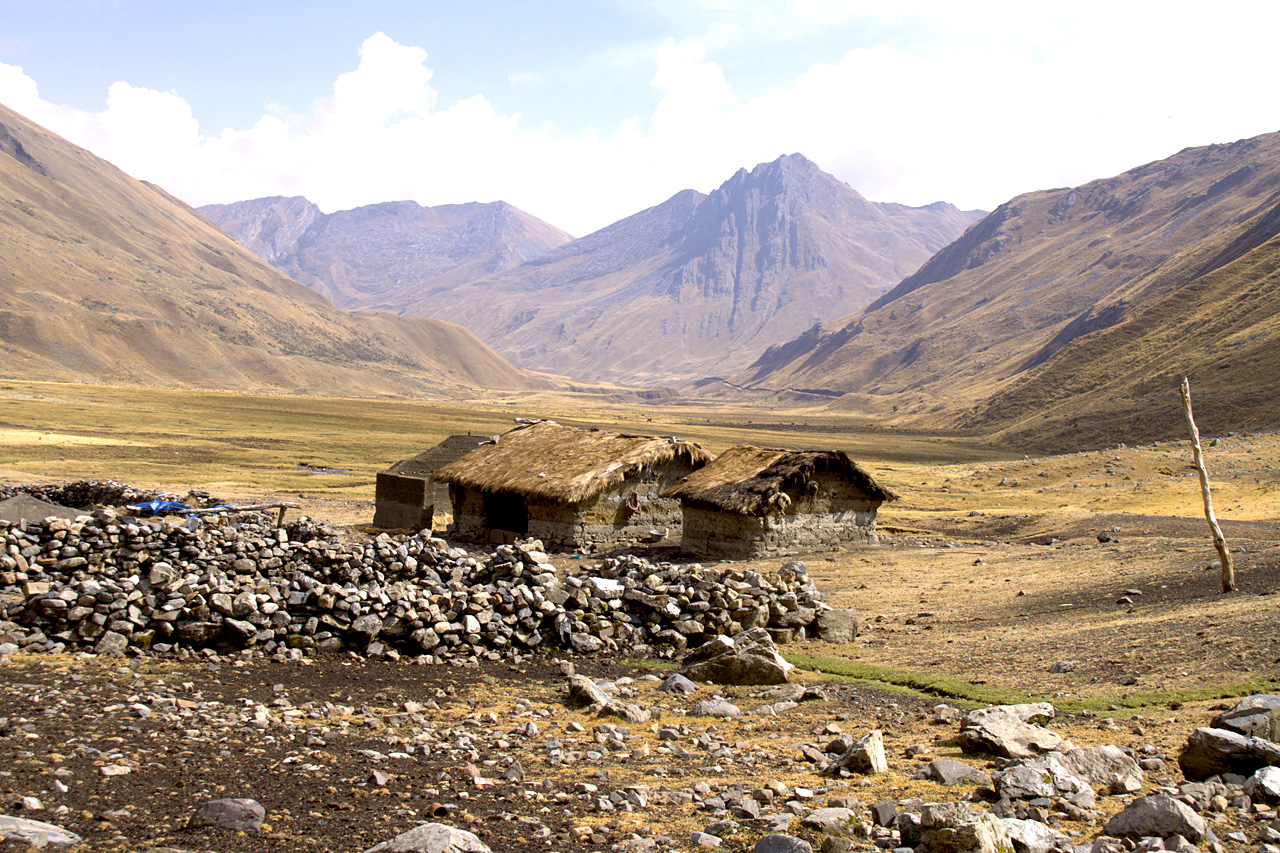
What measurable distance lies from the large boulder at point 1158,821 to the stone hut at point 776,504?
644 inches

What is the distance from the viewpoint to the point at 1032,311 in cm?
18038

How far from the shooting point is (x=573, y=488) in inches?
939

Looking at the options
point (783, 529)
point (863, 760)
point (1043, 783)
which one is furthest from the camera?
point (783, 529)

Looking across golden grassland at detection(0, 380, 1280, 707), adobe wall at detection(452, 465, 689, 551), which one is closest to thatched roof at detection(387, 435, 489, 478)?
golden grassland at detection(0, 380, 1280, 707)

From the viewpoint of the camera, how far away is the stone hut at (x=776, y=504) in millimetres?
23234

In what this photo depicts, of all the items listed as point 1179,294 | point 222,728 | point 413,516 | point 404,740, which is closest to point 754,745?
point 404,740

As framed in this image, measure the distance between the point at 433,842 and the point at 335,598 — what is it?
7397mm

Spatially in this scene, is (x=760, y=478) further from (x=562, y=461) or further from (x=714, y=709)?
(x=714, y=709)

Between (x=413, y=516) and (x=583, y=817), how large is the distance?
74.7ft

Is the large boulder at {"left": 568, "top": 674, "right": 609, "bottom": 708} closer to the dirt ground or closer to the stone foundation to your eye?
the dirt ground

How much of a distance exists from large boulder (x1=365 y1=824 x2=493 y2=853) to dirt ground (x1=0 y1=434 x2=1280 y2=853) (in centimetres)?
59

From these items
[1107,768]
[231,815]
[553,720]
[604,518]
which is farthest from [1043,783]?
[604,518]

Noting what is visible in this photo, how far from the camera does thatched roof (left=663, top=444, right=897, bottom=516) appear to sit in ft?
75.6

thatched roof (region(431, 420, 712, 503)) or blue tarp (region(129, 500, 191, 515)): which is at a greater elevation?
thatched roof (region(431, 420, 712, 503))
